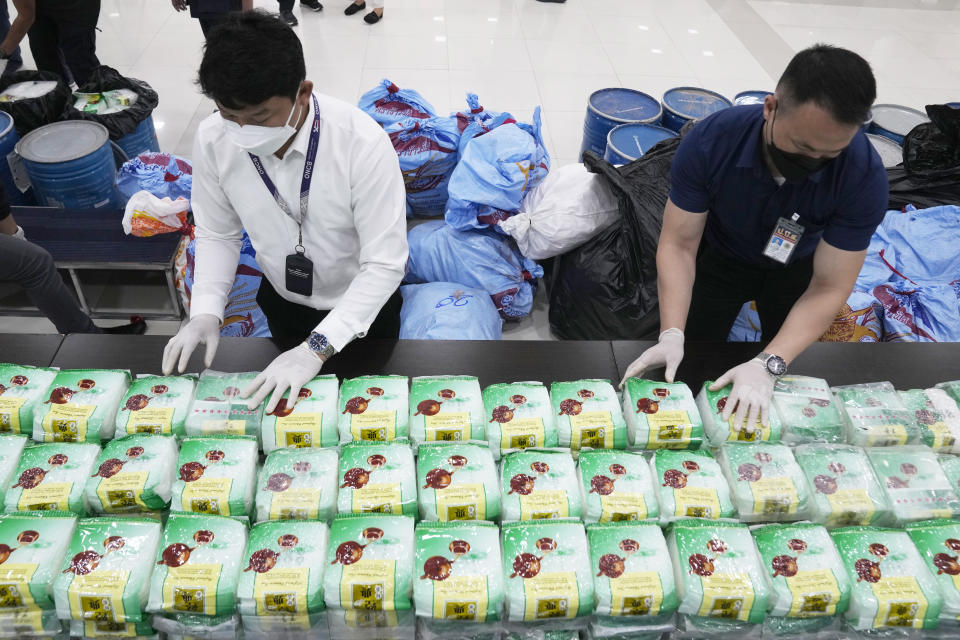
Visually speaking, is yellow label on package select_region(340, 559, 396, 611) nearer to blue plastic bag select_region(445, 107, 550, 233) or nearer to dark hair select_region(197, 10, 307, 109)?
dark hair select_region(197, 10, 307, 109)

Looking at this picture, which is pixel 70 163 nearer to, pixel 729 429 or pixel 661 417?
pixel 661 417

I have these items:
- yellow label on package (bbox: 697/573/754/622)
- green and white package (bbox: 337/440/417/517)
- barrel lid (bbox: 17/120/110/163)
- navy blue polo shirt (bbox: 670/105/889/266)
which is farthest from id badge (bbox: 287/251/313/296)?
barrel lid (bbox: 17/120/110/163)

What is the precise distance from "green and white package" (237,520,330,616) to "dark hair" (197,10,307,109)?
0.83 metres

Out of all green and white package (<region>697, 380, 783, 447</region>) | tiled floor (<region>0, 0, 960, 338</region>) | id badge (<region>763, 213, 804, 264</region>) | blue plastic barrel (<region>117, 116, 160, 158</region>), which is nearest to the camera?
green and white package (<region>697, 380, 783, 447</region>)

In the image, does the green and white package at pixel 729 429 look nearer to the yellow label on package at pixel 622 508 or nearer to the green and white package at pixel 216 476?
the yellow label on package at pixel 622 508

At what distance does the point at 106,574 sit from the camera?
1162mm

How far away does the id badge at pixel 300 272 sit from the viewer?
1.74m

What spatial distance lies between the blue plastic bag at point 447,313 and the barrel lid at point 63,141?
1.79 meters

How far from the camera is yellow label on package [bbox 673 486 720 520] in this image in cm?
133

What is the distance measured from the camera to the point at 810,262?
2.02 m

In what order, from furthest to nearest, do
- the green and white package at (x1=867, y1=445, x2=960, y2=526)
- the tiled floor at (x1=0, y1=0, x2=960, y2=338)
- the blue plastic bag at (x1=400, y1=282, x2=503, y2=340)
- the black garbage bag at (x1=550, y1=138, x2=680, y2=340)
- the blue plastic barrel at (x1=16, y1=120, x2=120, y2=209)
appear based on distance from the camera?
the tiled floor at (x1=0, y1=0, x2=960, y2=338), the blue plastic barrel at (x1=16, y1=120, x2=120, y2=209), the black garbage bag at (x1=550, y1=138, x2=680, y2=340), the blue plastic bag at (x1=400, y1=282, x2=503, y2=340), the green and white package at (x1=867, y1=445, x2=960, y2=526)

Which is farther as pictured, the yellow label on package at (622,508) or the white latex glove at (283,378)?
the white latex glove at (283,378)

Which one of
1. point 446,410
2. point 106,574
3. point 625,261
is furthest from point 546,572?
point 625,261

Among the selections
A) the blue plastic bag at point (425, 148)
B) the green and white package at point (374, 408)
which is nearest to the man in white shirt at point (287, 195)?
the green and white package at point (374, 408)
